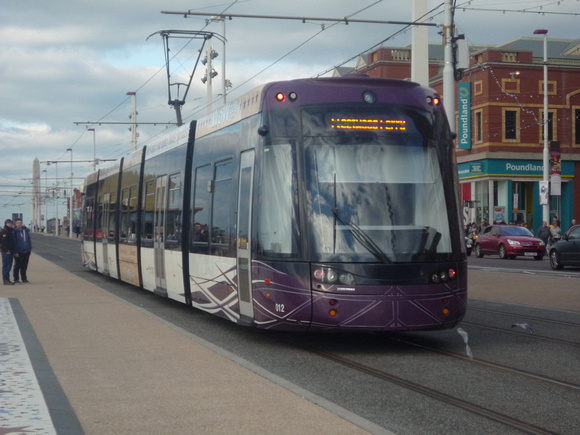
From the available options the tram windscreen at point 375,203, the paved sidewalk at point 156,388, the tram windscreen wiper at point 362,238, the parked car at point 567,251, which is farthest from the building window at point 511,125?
the tram windscreen wiper at point 362,238

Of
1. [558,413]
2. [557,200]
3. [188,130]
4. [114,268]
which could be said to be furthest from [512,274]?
[557,200]

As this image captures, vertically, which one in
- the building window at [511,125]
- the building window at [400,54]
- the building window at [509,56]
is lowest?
the building window at [511,125]

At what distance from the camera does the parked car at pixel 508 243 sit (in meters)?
37.7

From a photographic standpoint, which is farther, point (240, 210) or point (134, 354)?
point (240, 210)

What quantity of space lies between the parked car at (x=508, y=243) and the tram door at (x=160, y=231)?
23.1m

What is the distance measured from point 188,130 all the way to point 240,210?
3898 millimetres

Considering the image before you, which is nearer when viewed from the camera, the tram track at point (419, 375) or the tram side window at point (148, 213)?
the tram track at point (419, 375)

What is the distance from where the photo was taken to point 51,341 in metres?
11.6

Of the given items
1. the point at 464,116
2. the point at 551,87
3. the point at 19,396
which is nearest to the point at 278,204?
the point at 19,396

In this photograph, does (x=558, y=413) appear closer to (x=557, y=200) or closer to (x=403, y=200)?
(x=403, y=200)

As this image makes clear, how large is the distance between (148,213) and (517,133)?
3900 centimetres

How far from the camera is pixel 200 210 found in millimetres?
13930

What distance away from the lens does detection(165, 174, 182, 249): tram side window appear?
15305 millimetres

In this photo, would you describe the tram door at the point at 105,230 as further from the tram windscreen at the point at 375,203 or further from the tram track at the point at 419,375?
the tram windscreen at the point at 375,203
